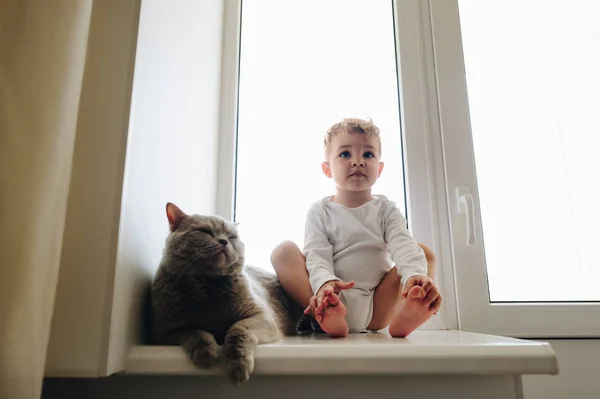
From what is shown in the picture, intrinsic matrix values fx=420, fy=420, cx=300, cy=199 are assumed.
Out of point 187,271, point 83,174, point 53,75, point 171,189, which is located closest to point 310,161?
point 171,189

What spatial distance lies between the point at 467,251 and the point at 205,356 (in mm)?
788

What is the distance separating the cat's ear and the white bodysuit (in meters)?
0.30

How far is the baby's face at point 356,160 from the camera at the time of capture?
1.03 m

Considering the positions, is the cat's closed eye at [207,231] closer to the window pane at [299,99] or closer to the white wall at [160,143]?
the white wall at [160,143]

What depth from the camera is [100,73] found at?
71cm

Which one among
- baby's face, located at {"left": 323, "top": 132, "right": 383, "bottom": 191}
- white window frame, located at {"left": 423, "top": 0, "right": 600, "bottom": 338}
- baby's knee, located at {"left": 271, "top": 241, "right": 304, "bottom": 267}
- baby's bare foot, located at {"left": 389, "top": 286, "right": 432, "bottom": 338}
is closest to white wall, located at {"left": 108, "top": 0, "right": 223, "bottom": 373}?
baby's knee, located at {"left": 271, "top": 241, "right": 304, "bottom": 267}

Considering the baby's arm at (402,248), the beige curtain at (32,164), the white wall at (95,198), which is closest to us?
the beige curtain at (32,164)

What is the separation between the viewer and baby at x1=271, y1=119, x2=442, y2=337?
915mm

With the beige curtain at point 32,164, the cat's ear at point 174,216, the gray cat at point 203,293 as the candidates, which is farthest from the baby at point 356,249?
the beige curtain at point 32,164

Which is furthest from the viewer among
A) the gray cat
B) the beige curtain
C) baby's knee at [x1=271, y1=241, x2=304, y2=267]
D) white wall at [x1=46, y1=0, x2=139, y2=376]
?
baby's knee at [x1=271, y1=241, x2=304, y2=267]

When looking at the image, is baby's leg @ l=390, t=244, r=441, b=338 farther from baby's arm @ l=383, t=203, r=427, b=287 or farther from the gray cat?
the gray cat

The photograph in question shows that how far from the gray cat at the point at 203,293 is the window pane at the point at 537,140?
74 centimetres

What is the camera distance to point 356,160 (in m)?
1.03

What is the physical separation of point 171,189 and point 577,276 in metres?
1.14
